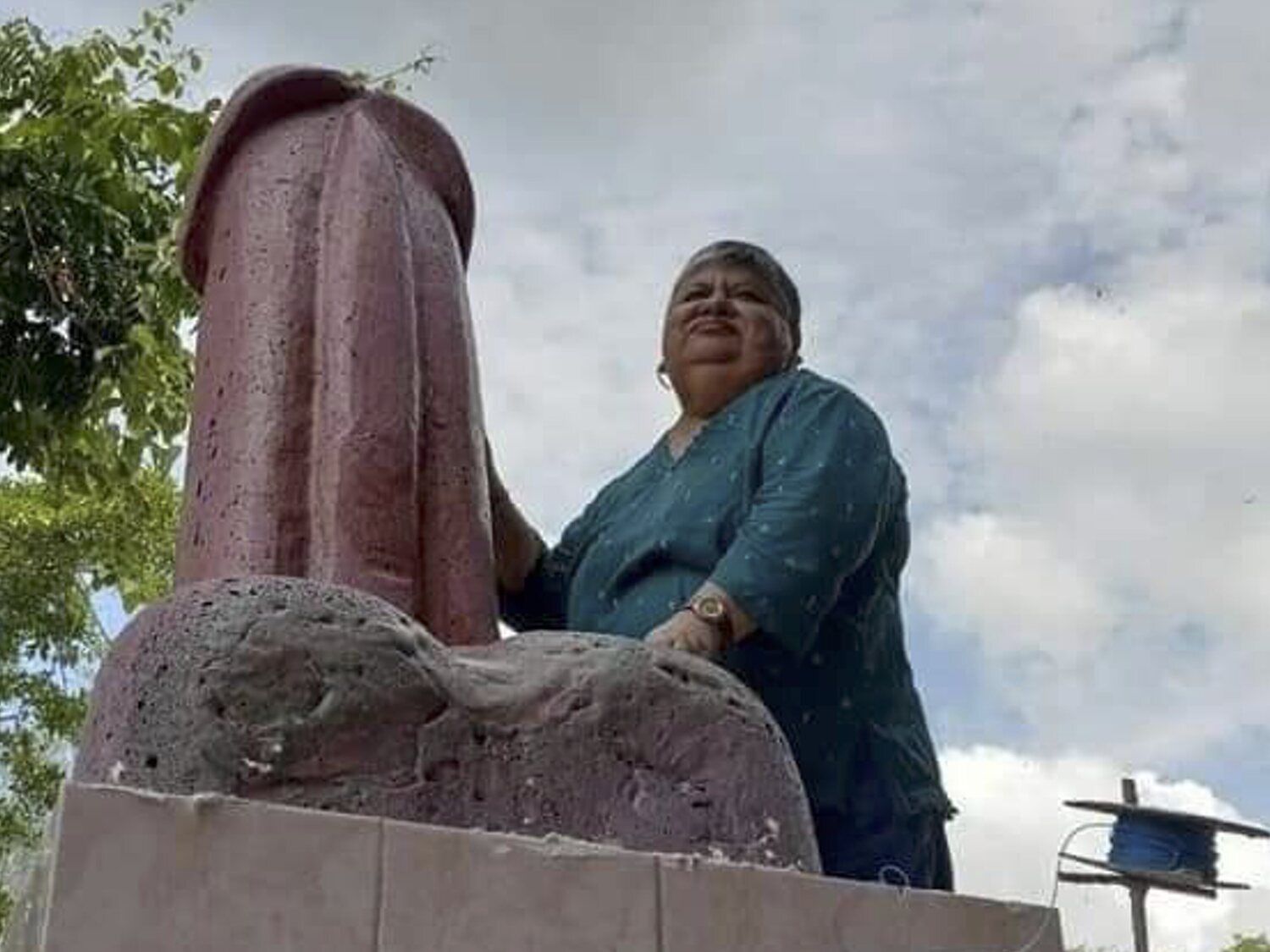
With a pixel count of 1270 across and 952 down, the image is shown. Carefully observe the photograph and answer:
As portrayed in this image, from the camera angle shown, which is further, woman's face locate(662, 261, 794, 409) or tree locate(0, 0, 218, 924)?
tree locate(0, 0, 218, 924)

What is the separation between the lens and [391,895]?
1366 mm

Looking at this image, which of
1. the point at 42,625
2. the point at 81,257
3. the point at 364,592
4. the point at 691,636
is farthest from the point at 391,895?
the point at 42,625

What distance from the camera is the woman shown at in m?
2.01

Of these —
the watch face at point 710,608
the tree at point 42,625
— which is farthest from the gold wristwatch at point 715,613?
the tree at point 42,625

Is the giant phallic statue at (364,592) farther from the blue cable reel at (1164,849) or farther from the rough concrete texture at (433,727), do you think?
the blue cable reel at (1164,849)

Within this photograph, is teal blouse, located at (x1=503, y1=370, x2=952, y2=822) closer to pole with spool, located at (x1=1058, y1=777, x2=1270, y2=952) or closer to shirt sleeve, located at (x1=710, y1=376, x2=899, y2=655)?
shirt sleeve, located at (x1=710, y1=376, x2=899, y2=655)

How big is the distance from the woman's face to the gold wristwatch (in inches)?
21.0

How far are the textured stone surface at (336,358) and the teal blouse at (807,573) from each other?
26 centimetres

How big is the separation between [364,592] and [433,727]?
0.23m

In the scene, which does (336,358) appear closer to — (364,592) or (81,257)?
(364,592)

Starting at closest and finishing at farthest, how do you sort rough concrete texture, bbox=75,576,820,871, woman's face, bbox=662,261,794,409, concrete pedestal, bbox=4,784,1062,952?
1. concrete pedestal, bbox=4,784,1062,952
2. rough concrete texture, bbox=75,576,820,871
3. woman's face, bbox=662,261,794,409

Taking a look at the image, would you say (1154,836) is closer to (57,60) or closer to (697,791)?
(697,791)

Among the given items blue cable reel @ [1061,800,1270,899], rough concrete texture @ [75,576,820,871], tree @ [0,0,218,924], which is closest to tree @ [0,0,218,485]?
tree @ [0,0,218,924]

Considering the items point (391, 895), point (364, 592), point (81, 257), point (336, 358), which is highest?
point (81, 257)
